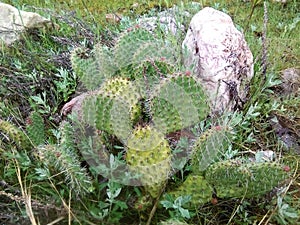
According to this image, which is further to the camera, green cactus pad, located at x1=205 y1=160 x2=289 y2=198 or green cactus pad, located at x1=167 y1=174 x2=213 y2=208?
green cactus pad, located at x1=167 y1=174 x2=213 y2=208

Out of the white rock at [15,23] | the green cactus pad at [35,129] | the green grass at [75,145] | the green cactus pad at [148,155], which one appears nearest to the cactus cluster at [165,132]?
the green cactus pad at [148,155]

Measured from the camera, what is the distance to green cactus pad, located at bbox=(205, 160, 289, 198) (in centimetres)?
197

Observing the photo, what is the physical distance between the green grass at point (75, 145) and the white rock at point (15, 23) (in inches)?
2.5

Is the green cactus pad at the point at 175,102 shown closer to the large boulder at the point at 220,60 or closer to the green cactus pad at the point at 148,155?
the green cactus pad at the point at 148,155

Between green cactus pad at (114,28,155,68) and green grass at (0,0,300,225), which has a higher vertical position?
green cactus pad at (114,28,155,68)

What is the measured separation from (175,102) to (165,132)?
15 centimetres

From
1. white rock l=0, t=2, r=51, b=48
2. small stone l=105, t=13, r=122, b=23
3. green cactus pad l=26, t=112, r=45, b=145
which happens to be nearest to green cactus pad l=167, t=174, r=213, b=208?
green cactus pad l=26, t=112, r=45, b=145

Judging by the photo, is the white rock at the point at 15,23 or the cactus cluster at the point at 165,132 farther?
the white rock at the point at 15,23

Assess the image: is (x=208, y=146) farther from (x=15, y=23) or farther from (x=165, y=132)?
(x=15, y=23)

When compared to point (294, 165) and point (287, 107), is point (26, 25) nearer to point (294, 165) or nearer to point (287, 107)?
point (287, 107)

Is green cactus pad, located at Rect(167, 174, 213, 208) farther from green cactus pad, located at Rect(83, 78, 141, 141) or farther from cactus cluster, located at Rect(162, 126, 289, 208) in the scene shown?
green cactus pad, located at Rect(83, 78, 141, 141)

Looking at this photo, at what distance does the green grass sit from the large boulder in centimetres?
11

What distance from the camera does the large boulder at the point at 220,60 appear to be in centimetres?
264

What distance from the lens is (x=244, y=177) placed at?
199 centimetres
